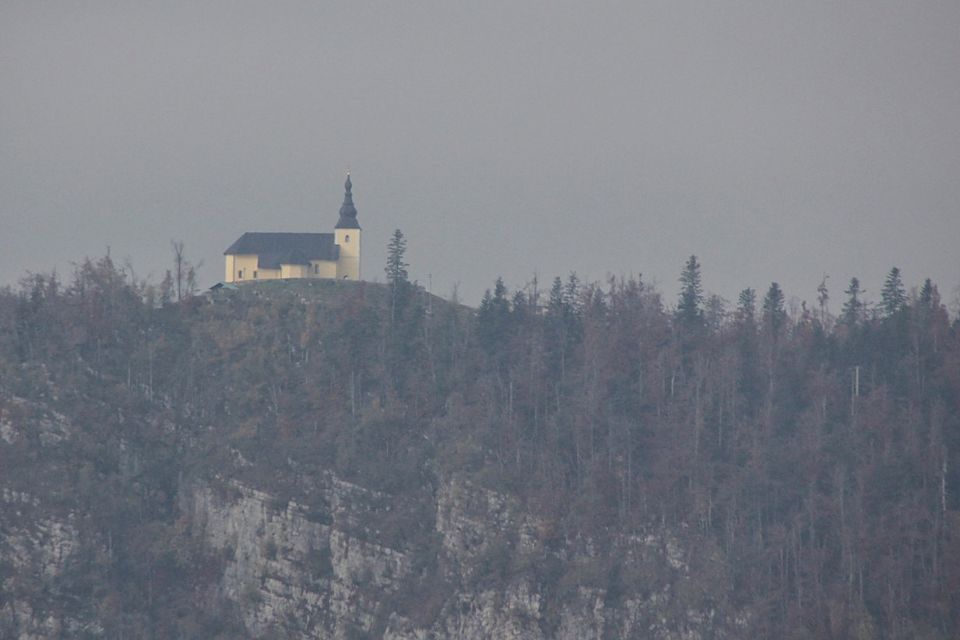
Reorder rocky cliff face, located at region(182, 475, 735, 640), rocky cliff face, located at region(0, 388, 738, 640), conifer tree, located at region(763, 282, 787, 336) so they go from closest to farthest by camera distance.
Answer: rocky cliff face, located at region(182, 475, 735, 640) < rocky cliff face, located at region(0, 388, 738, 640) < conifer tree, located at region(763, 282, 787, 336)

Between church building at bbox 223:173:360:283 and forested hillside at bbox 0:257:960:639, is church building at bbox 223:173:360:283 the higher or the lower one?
the higher one

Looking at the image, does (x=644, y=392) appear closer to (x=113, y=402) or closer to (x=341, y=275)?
(x=341, y=275)

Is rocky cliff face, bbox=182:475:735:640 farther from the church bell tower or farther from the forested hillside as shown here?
the church bell tower

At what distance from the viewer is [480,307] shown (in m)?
135

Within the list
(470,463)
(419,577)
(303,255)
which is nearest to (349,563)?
(419,577)

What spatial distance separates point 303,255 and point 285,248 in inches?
66.5

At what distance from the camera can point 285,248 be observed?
14212cm

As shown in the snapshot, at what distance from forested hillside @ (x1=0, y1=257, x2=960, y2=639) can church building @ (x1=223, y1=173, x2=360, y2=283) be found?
5548 millimetres

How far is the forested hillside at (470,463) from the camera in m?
116

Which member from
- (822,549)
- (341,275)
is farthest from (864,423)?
(341,275)

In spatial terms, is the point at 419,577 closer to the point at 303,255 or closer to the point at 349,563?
the point at 349,563

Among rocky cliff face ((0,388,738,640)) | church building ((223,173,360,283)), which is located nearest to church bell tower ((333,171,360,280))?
Answer: church building ((223,173,360,283))

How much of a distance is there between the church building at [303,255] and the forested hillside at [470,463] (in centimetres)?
555

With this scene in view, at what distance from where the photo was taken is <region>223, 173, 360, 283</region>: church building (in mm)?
141125
